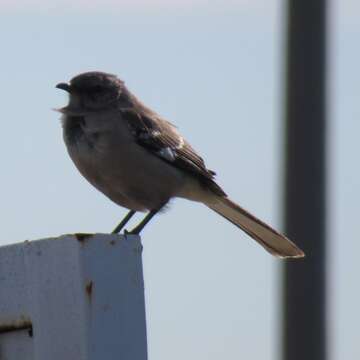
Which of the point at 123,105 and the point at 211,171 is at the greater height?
the point at 123,105

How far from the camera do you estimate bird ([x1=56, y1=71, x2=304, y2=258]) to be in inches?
286

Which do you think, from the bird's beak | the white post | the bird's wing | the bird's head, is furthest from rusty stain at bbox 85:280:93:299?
the bird's beak

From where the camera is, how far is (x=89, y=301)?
3.88m

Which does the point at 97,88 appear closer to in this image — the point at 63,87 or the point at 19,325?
the point at 63,87

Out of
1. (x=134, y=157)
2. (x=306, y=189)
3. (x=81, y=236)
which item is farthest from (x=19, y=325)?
(x=134, y=157)

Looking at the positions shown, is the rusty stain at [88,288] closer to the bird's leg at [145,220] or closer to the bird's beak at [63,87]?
the bird's leg at [145,220]

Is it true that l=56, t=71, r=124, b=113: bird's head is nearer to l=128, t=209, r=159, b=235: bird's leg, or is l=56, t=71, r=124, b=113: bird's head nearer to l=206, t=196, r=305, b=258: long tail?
l=128, t=209, r=159, b=235: bird's leg

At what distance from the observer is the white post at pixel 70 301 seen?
3877 millimetres

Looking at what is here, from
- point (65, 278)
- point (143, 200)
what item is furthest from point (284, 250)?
point (65, 278)

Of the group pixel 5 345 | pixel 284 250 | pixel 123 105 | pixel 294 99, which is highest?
pixel 123 105

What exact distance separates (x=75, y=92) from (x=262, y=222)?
1.72 m

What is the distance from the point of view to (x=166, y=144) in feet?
26.2

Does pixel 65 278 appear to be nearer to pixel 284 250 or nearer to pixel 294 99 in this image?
pixel 294 99

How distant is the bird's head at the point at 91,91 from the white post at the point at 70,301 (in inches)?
149
